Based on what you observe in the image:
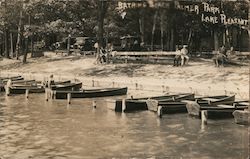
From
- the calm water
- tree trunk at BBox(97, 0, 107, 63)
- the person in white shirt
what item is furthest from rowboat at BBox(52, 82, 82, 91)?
tree trunk at BBox(97, 0, 107, 63)

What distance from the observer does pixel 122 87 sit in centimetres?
4528

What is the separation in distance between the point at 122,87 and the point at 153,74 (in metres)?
6.26

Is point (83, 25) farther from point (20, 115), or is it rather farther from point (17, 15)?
point (20, 115)

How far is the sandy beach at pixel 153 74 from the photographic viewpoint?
1700 inches

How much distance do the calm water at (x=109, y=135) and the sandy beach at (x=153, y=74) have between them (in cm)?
954

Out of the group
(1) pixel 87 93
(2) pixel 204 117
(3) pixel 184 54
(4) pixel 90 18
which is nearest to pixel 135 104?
(2) pixel 204 117

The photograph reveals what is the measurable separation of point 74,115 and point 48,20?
34.6m

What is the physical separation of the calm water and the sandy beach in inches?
376

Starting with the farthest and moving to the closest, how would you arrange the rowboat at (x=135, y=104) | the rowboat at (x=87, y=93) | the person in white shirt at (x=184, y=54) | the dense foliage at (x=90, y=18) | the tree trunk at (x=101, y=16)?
→ the dense foliage at (x=90, y=18), the tree trunk at (x=101, y=16), the person in white shirt at (x=184, y=54), the rowboat at (x=87, y=93), the rowboat at (x=135, y=104)

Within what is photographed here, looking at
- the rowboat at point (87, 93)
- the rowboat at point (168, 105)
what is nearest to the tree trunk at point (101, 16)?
the rowboat at point (87, 93)

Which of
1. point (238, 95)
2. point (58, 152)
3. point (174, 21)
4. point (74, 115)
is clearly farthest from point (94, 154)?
point (174, 21)

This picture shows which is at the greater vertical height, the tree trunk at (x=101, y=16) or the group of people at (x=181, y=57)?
the tree trunk at (x=101, y=16)

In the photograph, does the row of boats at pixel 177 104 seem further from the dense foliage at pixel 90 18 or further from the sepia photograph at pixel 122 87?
the dense foliage at pixel 90 18

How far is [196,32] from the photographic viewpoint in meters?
A: 72.0
